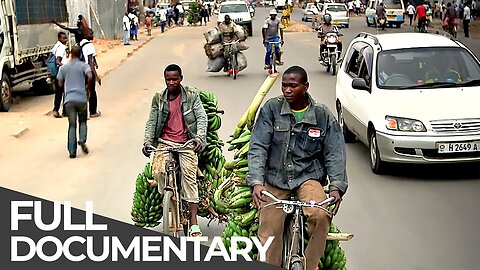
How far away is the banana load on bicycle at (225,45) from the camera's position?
66.2ft

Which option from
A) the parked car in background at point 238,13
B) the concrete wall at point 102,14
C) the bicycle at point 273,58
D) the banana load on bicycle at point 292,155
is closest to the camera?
the banana load on bicycle at point 292,155

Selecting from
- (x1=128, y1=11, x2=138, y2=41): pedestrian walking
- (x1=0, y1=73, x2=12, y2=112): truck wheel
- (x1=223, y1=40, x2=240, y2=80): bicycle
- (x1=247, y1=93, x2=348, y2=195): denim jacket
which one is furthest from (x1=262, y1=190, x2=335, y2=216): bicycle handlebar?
(x1=128, y1=11, x2=138, y2=41): pedestrian walking

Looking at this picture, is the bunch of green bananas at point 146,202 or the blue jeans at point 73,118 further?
the blue jeans at point 73,118

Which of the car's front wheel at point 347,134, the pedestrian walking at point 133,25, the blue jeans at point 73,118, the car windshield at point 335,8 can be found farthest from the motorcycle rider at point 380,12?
the blue jeans at point 73,118

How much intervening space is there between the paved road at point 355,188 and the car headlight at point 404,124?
62cm

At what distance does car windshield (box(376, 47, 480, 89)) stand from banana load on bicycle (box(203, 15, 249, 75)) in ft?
32.8

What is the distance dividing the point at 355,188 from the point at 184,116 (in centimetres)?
297

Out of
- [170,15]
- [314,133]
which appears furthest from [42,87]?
[170,15]

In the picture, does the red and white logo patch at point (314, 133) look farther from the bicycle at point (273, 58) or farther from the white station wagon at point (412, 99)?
the bicycle at point (273, 58)

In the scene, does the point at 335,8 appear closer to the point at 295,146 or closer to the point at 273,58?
the point at 273,58

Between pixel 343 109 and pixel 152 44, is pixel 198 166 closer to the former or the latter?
pixel 343 109

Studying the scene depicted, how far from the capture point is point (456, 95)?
30.9 ft

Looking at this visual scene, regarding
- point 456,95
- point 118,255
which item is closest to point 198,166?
point 118,255

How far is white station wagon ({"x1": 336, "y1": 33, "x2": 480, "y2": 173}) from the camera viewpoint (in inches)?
348
